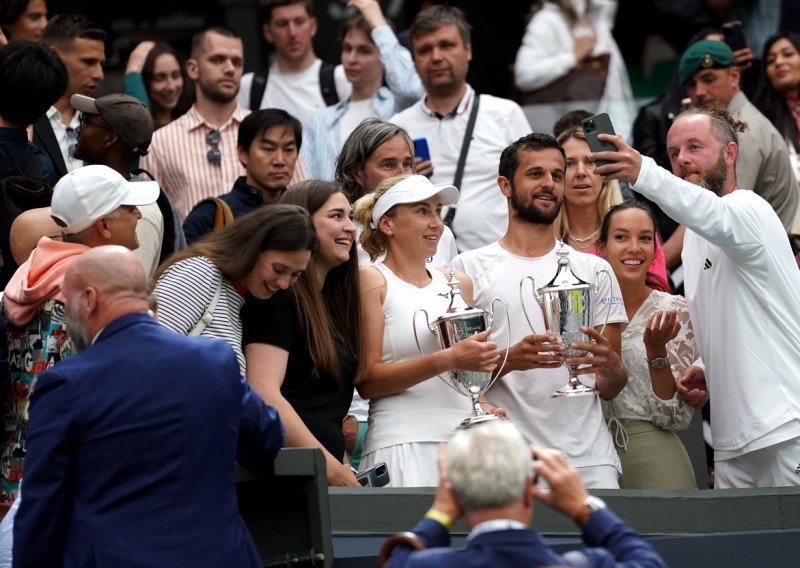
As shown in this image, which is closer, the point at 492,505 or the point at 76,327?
the point at 492,505

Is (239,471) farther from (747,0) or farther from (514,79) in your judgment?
(747,0)

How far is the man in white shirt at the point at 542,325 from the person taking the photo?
6113 millimetres

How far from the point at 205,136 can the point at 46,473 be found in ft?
14.2

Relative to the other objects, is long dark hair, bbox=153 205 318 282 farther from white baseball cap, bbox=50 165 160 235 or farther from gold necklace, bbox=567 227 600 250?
gold necklace, bbox=567 227 600 250

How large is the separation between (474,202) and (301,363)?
8.75 feet

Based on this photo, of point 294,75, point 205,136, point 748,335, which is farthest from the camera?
point 294,75

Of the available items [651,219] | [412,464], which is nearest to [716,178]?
[651,219]

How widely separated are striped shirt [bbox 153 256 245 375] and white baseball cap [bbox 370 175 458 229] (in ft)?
3.48

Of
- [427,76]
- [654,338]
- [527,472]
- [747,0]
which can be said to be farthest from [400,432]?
[747,0]

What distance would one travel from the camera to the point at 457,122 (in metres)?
8.37

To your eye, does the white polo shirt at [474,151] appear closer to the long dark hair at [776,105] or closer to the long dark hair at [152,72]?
the long dark hair at [152,72]

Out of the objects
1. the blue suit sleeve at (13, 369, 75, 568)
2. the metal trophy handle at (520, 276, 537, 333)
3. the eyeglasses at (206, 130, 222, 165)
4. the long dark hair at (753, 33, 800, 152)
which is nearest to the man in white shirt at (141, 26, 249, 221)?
the eyeglasses at (206, 130, 222, 165)

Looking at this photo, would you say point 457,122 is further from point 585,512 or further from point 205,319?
point 585,512

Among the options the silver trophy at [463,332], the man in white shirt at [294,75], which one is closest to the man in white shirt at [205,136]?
the man in white shirt at [294,75]
